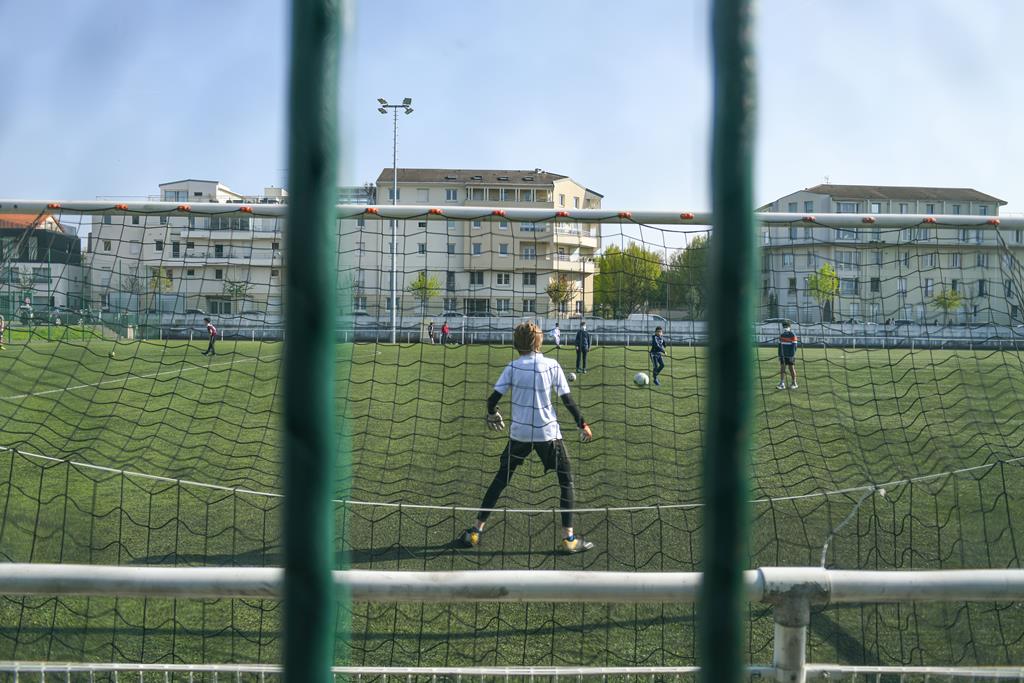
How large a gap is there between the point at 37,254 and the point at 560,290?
505 cm

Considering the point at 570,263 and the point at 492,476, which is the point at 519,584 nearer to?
the point at 570,263

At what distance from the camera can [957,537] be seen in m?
6.05

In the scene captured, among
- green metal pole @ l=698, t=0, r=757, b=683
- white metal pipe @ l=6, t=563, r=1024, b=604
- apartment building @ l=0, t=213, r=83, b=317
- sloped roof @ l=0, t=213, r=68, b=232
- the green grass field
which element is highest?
sloped roof @ l=0, t=213, r=68, b=232

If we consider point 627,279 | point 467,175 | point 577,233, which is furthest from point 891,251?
point 467,175

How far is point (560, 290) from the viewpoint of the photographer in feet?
28.2

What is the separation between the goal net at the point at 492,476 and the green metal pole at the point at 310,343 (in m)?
0.02

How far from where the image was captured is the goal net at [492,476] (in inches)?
166

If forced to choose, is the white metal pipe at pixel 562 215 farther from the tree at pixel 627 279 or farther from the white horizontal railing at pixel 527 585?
the white horizontal railing at pixel 527 585

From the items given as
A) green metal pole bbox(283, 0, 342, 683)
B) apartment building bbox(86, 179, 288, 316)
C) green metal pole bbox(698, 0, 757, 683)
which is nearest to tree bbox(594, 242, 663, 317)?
apartment building bbox(86, 179, 288, 316)

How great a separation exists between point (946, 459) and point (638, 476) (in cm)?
390

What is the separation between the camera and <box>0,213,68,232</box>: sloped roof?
6.25 meters

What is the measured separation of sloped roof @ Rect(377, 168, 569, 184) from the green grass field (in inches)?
1240

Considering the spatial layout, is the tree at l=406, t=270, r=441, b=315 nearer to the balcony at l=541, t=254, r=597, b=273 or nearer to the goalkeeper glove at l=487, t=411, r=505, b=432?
the balcony at l=541, t=254, r=597, b=273

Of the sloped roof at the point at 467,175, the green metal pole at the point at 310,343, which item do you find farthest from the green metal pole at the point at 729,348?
the sloped roof at the point at 467,175
